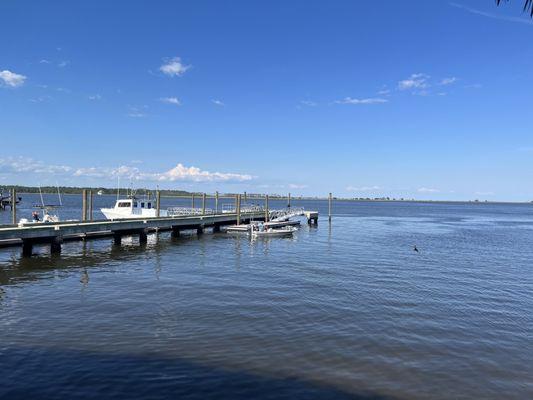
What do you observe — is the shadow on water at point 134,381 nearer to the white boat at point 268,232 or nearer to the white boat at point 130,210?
the white boat at point 268,232

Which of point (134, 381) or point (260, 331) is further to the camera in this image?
point (260, 331)

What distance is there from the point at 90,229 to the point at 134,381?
26417 mm

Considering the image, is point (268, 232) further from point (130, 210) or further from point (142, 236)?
point (130, 210)

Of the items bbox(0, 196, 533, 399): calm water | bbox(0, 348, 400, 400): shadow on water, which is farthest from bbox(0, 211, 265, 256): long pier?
bbox(0, 348, 400, 400): shadow on water

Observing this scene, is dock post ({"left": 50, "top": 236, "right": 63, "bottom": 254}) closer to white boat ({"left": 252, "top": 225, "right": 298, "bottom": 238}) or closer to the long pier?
the long pier

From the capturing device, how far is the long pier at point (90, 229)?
29094 mm

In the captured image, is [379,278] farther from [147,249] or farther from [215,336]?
[147,249]

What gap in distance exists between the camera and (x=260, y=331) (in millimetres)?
13773

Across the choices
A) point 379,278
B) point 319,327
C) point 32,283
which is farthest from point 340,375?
point 32,283

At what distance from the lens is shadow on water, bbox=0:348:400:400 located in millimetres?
9352

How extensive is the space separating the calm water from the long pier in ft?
6.67

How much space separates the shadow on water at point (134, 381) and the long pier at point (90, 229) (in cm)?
2008

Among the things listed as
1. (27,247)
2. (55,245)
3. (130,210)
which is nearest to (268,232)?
(130,210)

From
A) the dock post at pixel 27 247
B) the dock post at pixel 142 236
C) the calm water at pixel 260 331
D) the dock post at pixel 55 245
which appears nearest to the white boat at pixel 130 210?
the dock post at pixel 142 236
